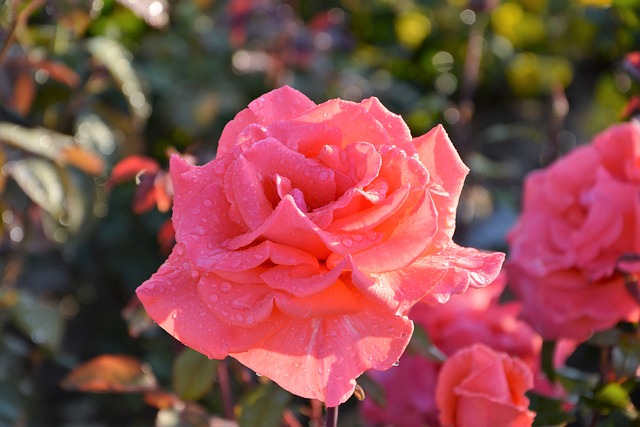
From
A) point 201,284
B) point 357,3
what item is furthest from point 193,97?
point 201,284

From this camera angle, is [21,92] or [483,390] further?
[21,92]

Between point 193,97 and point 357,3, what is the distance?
0.91 m

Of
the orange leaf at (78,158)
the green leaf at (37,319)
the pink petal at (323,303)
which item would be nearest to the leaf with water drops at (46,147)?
the orange leaf at (78,158)

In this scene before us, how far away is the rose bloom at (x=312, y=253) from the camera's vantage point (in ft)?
1.98

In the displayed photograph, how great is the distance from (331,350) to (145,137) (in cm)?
150

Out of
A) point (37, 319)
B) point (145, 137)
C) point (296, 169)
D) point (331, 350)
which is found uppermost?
point (296, 169)

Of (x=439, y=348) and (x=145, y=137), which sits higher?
(x=439, y=348)

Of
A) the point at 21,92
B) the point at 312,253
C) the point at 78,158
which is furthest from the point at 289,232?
the point at 21,92

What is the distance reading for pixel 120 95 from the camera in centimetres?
183

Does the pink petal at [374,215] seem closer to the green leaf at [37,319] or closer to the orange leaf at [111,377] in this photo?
the orange leaf at [111,377]

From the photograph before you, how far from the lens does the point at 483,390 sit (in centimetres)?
81

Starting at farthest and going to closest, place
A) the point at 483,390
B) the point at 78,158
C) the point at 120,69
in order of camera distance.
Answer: the point at 120,69, the point at 78,158, the point at 483,390

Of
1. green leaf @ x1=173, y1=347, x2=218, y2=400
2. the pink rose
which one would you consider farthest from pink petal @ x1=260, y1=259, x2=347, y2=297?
green leaf @ x1=173, y1=347, x2=218, y2=400

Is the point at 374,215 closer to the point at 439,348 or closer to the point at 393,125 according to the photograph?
the point at 393,125
